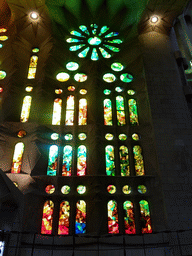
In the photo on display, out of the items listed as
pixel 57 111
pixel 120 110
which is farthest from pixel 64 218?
pixel 120 110

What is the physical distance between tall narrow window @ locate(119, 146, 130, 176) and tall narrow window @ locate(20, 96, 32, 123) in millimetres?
4995

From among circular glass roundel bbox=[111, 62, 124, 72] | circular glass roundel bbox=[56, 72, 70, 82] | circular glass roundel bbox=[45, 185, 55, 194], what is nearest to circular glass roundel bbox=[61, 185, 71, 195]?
circular glass roundel bbox=[45, 185, 55, 194]

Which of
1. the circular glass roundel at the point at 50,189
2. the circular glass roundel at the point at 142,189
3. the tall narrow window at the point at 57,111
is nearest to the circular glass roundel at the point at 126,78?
the tall narrow window at the point at 57,111

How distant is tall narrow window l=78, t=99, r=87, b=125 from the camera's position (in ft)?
43.6

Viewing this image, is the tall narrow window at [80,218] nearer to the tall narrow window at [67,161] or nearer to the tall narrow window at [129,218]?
the tall narrow window at [67,161]

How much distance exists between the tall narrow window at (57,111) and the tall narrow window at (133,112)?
372 cm

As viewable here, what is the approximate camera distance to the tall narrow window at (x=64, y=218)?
34.1 feet

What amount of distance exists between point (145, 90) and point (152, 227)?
22.6 ft

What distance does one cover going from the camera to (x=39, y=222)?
1045cm

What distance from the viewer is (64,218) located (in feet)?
34.9

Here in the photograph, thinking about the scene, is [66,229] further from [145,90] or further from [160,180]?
[145,90]

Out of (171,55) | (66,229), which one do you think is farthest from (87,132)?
(171,55)

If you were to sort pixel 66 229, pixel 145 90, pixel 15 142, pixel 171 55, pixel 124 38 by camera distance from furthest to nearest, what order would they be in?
pixel 124 38 → pixel 171 55 → pixel 145 90 → pixel 15 142 → pixel 66 229

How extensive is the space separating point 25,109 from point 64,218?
5979 mm
